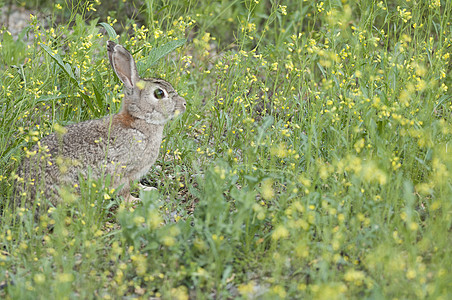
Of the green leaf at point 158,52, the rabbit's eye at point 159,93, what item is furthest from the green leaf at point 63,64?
the rabbit's eye at point 159,93

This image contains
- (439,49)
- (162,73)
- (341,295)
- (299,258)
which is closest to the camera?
(341,295)

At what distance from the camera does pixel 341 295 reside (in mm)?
3758

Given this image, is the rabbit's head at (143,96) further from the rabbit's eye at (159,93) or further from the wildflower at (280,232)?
the wildflower at (280,232)

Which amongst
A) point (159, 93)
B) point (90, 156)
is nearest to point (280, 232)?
point (90, 156)

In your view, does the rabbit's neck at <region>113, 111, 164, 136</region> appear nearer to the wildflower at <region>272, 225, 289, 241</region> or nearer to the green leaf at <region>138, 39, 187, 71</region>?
the green leaf at <region>138, 39, 187, 71</region>

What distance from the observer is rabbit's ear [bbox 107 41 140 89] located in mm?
5844

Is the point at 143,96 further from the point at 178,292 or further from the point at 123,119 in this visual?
the point at 178,292

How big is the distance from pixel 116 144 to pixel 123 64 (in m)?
0.79

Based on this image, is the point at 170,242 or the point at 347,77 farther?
the point at 347,77

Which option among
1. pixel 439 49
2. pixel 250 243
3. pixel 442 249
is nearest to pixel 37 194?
pixel 250 243

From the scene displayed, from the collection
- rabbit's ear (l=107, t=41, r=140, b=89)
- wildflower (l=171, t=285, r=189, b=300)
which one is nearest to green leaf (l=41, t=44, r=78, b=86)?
rabbit's ear (l=107, t=41, r=140, b=89)

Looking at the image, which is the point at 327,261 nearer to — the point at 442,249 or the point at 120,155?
the point at 442,249

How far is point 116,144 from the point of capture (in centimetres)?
575

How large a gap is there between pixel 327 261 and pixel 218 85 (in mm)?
3383
